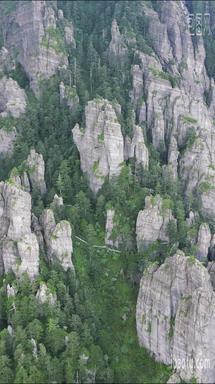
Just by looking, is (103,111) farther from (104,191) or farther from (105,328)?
(105,328)

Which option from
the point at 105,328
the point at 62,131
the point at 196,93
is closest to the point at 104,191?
the point at 62,131

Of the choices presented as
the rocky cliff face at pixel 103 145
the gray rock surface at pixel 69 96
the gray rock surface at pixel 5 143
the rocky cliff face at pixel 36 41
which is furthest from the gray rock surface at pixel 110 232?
the rocky cliff face at pixel 36 41

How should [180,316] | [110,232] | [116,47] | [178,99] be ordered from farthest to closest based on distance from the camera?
[116,47], [178,99], [110,232], [180,316]

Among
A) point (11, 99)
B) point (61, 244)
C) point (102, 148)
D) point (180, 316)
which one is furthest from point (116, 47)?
point (180, 316)

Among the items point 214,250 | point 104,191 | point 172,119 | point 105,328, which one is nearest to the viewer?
point 105,328

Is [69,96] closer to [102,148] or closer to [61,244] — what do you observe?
[102,148]

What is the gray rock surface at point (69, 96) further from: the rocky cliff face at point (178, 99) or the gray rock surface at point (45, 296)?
the gray rock surface at point (45, 296)
